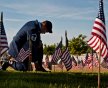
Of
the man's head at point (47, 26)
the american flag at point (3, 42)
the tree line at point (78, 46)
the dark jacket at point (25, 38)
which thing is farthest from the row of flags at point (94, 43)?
the tree line at point (78, 46)

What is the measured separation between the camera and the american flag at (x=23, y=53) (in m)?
20.9

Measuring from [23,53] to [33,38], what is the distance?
0.88 meters

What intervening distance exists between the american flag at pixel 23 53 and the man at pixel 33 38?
0.18 m

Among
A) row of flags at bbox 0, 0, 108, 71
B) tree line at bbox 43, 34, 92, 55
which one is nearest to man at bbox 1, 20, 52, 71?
row of flags at bbox 0, 0, 108, 71

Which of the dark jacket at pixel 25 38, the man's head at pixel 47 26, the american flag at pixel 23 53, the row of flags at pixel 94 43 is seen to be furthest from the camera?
the american flag at pixel 23 53

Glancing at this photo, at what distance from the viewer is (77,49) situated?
86.3 meters

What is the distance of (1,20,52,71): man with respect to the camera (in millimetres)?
20000

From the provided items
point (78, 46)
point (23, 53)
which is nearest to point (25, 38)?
point (23, 53)

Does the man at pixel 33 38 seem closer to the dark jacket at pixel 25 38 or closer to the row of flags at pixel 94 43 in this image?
the dark jacket at pixel 25 38

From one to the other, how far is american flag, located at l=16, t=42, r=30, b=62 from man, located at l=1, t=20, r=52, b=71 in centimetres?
18

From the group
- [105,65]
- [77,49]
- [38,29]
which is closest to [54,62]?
[38,29]

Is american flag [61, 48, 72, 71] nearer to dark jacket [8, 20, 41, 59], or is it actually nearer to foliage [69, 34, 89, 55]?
dark jacket [8, 20, 41, 59]

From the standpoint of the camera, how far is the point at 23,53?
2095 cm

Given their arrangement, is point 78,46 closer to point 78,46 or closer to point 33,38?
point 78,46
